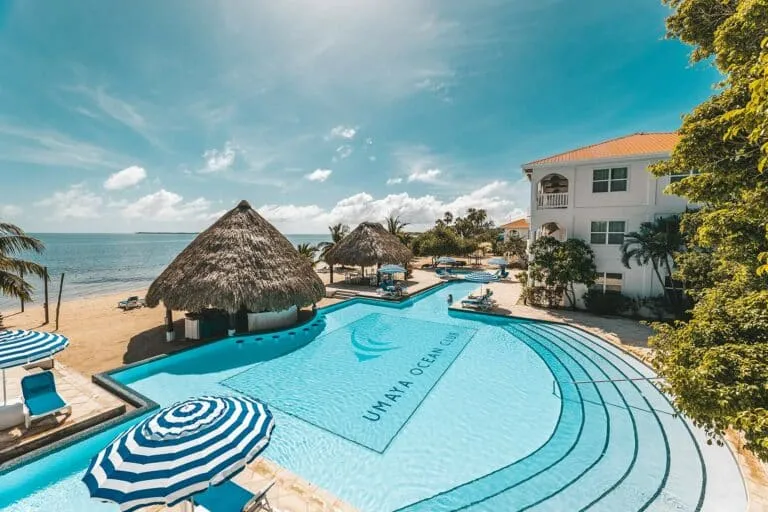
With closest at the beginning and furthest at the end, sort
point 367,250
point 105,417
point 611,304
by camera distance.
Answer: point 105,417
point 611,304
point 367,250

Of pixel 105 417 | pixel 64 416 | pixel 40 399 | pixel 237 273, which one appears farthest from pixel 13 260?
pixel 105 417

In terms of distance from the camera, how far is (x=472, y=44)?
14492mm

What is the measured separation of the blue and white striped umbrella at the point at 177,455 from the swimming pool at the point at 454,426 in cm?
298

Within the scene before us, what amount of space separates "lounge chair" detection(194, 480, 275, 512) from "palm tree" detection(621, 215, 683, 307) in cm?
1809

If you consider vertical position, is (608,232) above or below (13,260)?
above

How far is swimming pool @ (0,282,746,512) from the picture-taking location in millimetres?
6105

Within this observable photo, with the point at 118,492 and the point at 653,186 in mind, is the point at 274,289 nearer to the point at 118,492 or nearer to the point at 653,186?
the point at 118,492

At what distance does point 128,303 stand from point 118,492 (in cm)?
2022

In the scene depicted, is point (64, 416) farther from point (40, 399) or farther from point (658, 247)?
point (658, 247)

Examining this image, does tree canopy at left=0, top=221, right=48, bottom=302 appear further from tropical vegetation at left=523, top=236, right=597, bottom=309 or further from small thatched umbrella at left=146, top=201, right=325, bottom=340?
tropical vegetation at left=523, top=236, right=597, bottom=309

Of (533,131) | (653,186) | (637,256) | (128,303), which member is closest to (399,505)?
(637,256)

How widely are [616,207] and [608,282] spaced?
4136mm

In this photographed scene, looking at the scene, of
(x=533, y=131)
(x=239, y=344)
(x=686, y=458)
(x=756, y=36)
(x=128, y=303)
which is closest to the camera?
(x=756, y=36)

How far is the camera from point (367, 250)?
86.9ft
